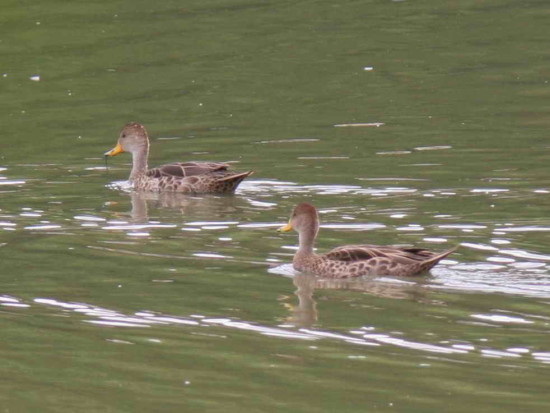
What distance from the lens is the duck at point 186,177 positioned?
17125 mm

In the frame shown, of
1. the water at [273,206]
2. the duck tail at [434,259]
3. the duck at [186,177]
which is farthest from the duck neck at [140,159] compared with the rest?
→ the duck tail at [434,259]

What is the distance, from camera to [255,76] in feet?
81.8

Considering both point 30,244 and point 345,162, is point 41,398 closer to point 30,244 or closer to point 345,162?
point 30,244

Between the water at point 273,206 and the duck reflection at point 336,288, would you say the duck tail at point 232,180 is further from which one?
the duck reflection at point 336,288

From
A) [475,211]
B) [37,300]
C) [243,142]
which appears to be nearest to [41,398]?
[37,300]

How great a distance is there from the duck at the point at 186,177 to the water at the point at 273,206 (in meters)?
0.23

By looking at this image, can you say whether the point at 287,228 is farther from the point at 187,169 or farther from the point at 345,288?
the point at 187,169

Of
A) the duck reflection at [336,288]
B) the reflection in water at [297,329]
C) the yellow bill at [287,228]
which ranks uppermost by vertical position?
the yellow bill at [287,228]

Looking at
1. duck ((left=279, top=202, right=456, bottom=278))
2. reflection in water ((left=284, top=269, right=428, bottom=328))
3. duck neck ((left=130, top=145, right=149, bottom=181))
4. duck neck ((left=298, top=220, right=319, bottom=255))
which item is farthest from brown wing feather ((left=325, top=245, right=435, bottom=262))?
duck neck ((left=130, top=145, right=149, bottom=181))

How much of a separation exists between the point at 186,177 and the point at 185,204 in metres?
0.81

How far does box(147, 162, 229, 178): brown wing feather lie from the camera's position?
17172 millimetres

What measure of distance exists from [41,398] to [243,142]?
1153cm

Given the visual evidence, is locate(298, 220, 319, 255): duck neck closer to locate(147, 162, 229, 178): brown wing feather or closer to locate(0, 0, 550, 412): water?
locate(0, 0, 550, 412): water

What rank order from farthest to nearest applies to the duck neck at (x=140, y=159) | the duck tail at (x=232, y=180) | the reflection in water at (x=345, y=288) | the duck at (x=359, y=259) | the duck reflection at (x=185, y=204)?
the duck neck at (x=140, y=159) → the duck tail at (x=232, y=180) → the duck reflection at (x=185, y=204) → the duck at (x=359, y=259) → the reflection in water at (x=345, y=288)
